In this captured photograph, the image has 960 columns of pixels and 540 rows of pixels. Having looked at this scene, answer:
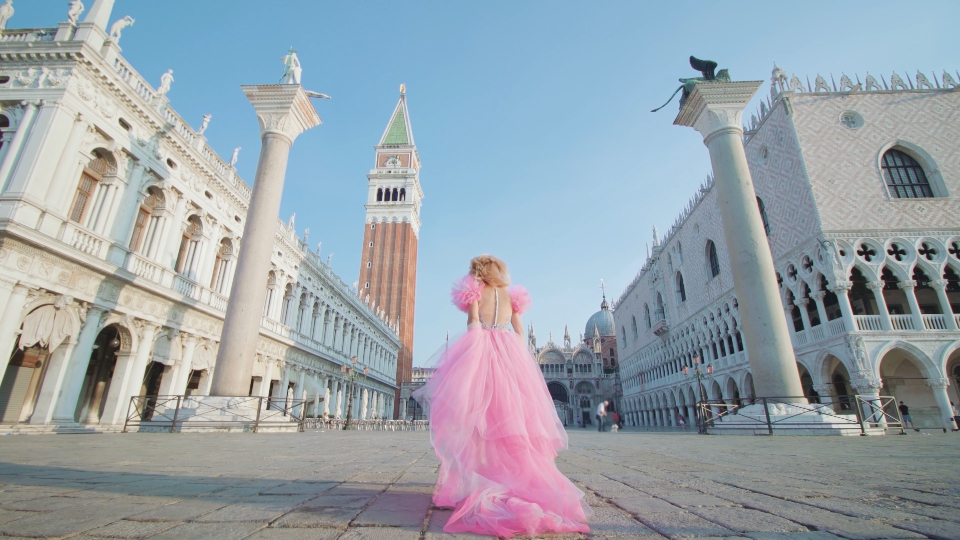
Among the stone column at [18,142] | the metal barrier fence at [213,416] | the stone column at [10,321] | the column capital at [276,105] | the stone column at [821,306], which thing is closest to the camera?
the stone column at [10,321]

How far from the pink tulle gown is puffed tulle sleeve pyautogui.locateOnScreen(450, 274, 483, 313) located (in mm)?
11

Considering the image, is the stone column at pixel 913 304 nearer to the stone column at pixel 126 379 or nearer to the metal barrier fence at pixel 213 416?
the metal barrier fence at pixel 213 416

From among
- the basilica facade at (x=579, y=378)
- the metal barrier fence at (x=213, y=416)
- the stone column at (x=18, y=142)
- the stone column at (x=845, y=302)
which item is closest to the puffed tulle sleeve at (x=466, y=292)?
the metal barrier fence at (x=213, y=416)

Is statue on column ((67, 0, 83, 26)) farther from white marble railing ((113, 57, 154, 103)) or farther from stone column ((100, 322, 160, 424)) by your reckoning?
stone column ((100, 322, 160, 424))

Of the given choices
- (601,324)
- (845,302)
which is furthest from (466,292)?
(601,324)

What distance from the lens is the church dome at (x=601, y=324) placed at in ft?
260

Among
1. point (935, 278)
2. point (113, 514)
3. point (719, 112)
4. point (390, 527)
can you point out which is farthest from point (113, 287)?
point (935, 278)

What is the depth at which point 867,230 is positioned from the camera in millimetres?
19297

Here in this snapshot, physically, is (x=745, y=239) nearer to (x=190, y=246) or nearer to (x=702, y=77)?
(x=702, y=77)

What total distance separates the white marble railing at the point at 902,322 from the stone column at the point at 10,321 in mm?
28944

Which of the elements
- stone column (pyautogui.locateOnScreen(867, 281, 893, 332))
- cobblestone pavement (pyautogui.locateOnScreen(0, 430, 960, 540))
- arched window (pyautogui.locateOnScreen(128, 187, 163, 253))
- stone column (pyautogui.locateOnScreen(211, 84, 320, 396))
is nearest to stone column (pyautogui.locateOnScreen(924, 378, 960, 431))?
stone column (pyautogui.locateOnScreen(867, 281, 893, 332))

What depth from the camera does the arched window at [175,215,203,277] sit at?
52.0 feet

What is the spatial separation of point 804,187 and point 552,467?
23.7m

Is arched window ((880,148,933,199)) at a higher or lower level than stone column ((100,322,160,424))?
higher
